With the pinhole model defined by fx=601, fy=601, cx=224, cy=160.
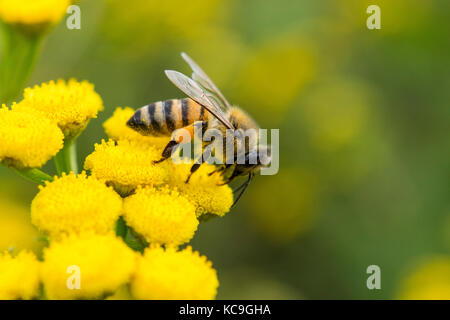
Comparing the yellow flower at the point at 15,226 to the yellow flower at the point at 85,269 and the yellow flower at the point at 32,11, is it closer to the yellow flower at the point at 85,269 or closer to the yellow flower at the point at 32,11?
the yellow flower at the point at 32,11

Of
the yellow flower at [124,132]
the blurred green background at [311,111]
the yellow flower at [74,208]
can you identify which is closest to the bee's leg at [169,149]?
the yellow flower at [124,132]

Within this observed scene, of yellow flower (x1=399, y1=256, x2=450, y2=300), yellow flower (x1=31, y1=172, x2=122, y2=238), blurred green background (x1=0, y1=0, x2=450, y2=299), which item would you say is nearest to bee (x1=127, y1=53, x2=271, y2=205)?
yellow flower (x1=31, y1=172, x2=122, y2=238)

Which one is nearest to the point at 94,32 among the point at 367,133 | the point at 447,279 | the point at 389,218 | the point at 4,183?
the point at 4,183

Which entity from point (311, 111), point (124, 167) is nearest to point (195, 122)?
point (124, 167)

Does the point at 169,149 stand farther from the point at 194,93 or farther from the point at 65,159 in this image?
the point at 65,159

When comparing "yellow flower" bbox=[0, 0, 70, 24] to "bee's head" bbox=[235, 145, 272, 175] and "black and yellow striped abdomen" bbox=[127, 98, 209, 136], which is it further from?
"bee's head" bbox=[235, 145, 272, 175]
